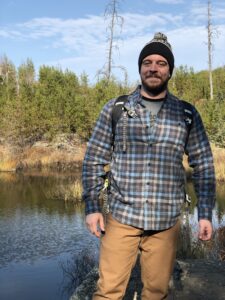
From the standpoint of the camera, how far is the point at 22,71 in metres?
48.7

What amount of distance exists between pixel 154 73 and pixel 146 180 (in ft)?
2.07

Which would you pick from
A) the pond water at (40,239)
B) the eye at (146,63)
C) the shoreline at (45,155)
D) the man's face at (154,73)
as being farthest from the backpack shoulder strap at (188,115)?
the shoreline at (45,155)

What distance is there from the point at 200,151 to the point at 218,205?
36.4 ft

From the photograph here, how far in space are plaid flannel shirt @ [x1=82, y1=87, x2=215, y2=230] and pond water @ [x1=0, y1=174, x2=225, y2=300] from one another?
445cm

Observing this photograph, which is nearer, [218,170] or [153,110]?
[153,110]

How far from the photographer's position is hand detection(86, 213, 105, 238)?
2.60 meters

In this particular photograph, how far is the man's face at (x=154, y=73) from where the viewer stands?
2641mm

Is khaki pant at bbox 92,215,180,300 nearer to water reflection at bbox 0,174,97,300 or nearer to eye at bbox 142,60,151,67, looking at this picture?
eye at bbox 142,60,151,67

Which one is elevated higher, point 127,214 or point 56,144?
point 56,144

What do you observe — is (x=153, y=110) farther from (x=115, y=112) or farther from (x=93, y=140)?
(x=93, y=140)

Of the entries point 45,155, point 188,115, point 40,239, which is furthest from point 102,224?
point 45,155

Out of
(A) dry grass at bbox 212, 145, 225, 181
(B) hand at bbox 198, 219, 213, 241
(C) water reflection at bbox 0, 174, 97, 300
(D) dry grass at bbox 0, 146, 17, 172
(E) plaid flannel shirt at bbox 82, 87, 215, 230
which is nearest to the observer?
(E) plaid flannel shirt at bbox 82, 87, 215, 230

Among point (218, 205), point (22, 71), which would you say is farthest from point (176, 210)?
point (22, 71)

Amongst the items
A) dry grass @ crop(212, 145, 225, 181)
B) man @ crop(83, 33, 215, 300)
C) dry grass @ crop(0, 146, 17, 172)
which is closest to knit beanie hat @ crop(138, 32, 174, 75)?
man @ crop(83, 33, 215, 300)
